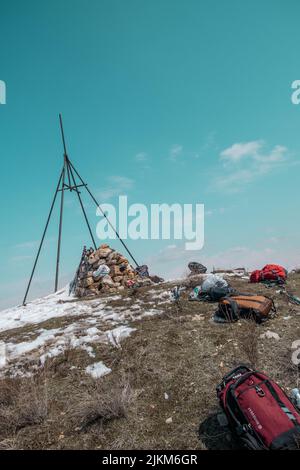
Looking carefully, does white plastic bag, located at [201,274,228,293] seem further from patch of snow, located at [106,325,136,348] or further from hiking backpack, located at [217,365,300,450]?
hiking backpack, located at [217,365,300,450]

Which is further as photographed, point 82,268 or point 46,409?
point 82,268

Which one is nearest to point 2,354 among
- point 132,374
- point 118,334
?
point 118,334

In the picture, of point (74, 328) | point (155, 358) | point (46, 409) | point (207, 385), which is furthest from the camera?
point (74, 328)

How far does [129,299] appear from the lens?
9.83 m

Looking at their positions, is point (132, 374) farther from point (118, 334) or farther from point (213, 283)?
point (213, 283)

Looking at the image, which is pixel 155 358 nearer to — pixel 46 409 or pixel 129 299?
pixel 46 409

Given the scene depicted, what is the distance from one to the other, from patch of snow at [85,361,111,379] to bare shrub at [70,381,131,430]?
2.75 ft

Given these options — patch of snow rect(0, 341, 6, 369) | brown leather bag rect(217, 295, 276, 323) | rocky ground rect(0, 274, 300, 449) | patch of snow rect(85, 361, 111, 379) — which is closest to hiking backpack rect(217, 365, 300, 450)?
rocky ground rect(0, 274, 300, 449)

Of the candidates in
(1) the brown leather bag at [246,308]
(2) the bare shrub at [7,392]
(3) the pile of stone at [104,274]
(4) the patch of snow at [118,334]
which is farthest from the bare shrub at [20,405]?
(3) the pile of stone at [104,274]

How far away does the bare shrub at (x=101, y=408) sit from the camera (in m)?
3.65

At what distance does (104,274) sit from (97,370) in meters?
8.85
